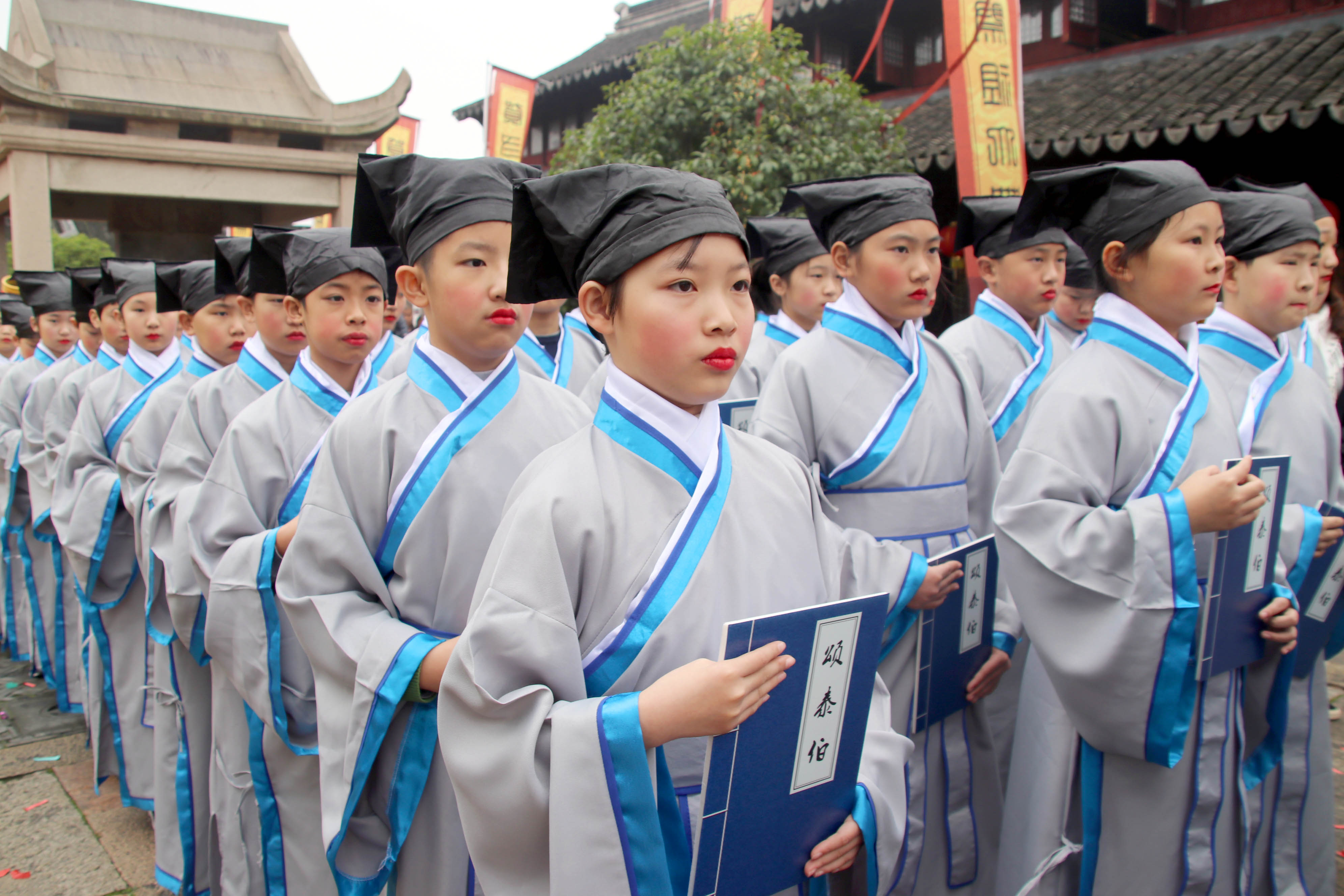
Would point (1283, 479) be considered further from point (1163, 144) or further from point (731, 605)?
point (1163, 144)

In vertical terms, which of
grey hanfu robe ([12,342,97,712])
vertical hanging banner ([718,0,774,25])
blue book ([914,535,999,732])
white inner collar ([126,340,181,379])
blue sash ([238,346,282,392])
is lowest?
grey hanfu robe ([12,342,97,712])

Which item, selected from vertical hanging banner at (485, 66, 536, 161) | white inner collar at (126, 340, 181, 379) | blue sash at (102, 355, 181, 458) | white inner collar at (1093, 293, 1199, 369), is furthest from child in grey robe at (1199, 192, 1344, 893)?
vertical hanging banner at (485, 66, 536, 161)

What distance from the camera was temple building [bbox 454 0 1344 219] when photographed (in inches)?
306

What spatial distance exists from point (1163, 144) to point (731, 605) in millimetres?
8705

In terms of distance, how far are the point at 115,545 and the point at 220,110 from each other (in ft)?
43.2

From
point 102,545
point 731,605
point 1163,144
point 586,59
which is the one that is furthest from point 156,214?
point 731,605

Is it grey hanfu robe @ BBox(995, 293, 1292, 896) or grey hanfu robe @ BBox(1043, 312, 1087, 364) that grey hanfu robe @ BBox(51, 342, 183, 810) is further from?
grey hanfu robe @ BBox(1043, 312, 1087, 364)

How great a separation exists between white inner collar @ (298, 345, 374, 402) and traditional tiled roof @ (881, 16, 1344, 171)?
7.05m

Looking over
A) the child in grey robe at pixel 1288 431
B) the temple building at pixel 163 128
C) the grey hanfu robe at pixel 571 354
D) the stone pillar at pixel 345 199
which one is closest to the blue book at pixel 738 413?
the grey hanfu robe at pixel 571 354

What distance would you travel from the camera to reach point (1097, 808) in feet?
8.25

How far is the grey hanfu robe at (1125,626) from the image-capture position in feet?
7.62

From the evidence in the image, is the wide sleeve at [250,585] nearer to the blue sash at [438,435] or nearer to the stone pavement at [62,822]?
the blue sash at [438,435]

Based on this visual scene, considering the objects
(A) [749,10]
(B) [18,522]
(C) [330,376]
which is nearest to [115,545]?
(C) [330,376]

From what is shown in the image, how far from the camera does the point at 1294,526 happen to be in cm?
276
